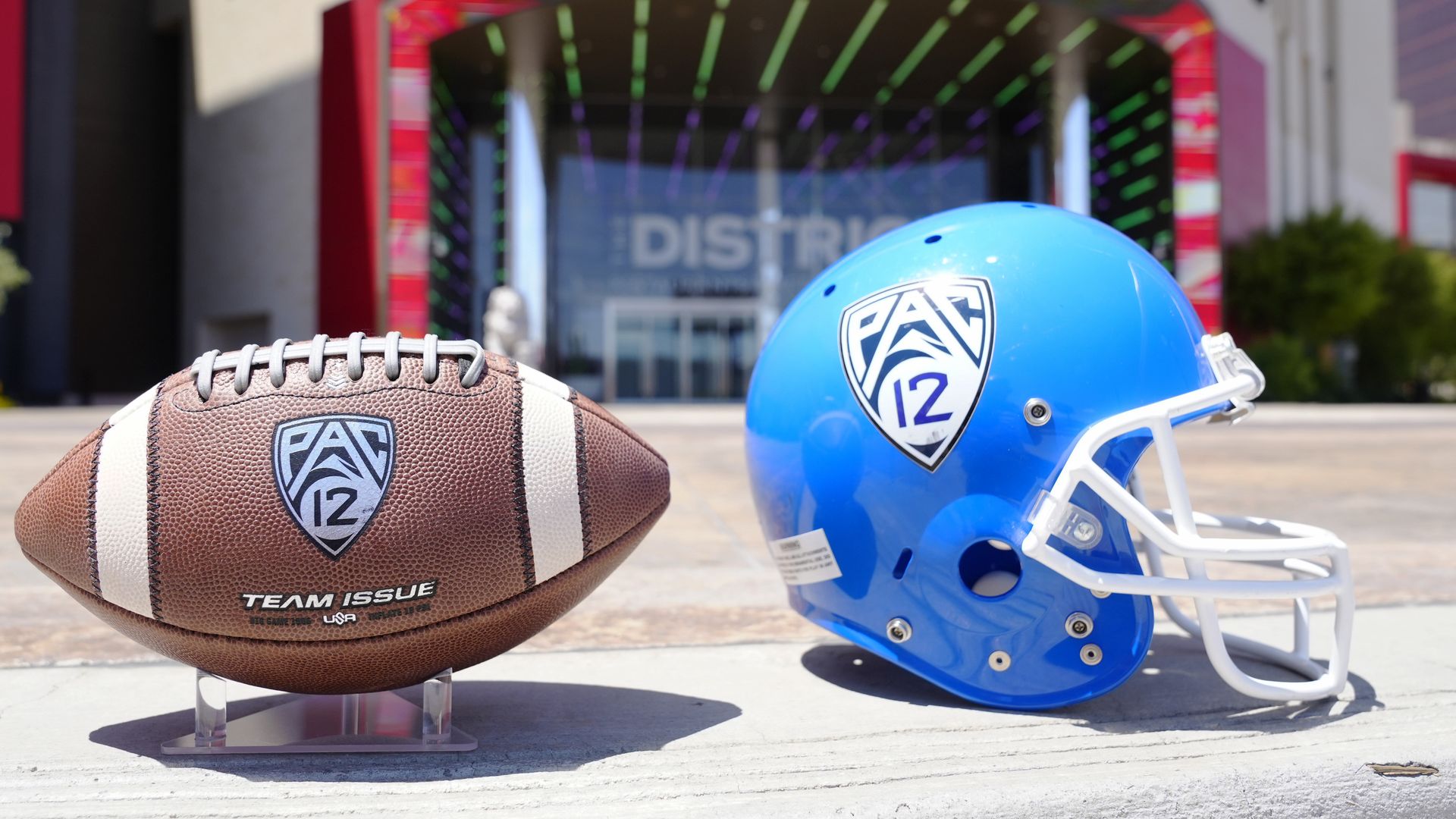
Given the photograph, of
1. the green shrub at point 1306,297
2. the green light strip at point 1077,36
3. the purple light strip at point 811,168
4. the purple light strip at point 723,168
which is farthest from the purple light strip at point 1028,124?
the purple light strip at point 723,168

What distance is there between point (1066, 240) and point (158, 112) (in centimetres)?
2857

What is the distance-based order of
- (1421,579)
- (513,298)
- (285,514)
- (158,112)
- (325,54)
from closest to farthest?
(285,514) < (1421,579) < (513,298) < (325,54) < (158,112)

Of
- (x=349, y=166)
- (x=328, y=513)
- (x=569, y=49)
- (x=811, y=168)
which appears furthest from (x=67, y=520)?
(x=811, y=168)

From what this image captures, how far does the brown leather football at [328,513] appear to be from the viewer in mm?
1903

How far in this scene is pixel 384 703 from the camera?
230cm

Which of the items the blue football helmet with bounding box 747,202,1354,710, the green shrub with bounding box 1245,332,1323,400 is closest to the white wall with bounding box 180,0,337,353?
the green shrub with bounding box 1245,332,1323,400

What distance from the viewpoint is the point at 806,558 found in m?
2.45

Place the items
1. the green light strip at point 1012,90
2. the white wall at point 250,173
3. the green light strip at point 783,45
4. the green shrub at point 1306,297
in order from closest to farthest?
the green light strip at point 783,45, the white wall at point 250,173, the green light strip at point 1012,90, the green shrub at point 1306,297

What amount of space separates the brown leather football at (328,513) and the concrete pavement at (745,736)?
0.21m

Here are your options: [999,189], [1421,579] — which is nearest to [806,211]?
[999,189]

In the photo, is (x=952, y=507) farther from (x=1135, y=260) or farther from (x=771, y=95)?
(x=771, y=95)

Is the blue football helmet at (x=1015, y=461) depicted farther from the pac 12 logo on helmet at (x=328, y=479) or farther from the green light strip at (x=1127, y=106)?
the green light strip at (x=1127, y=106)

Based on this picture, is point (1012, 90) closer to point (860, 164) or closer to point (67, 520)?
point (860, 164)

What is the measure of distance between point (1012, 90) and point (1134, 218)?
11.5 feet
